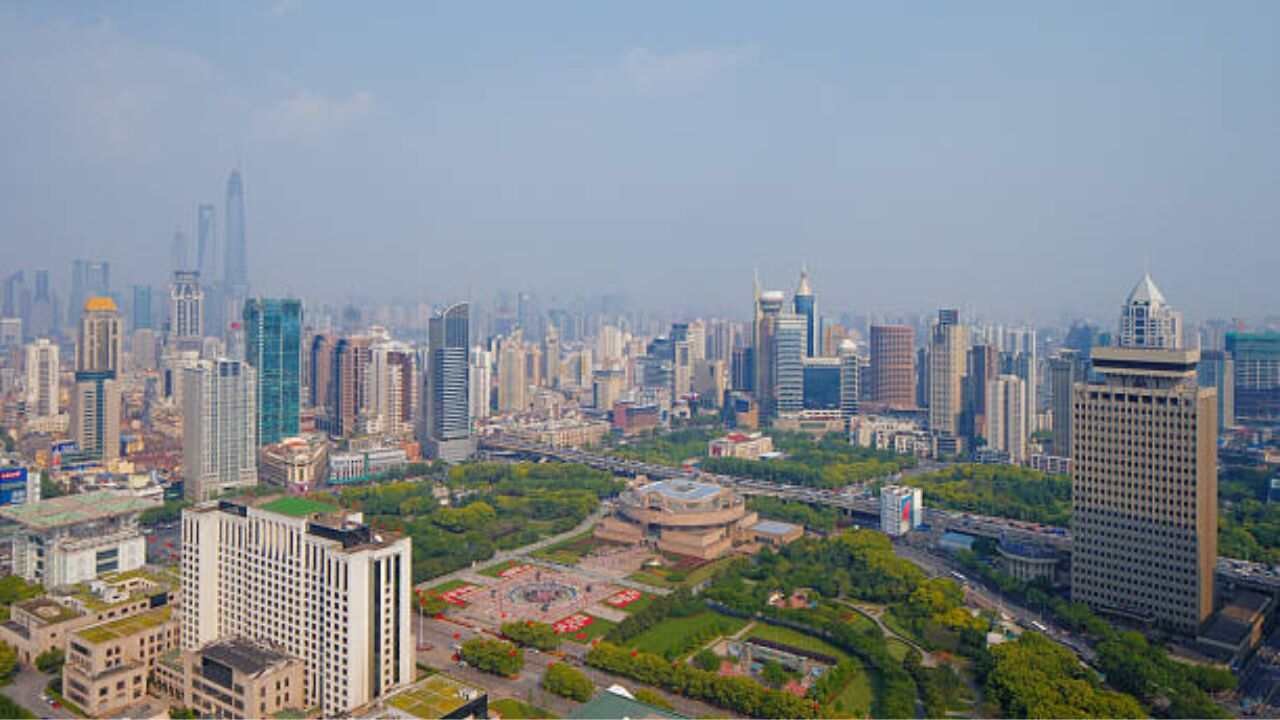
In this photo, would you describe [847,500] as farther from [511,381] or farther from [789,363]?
[511,381]

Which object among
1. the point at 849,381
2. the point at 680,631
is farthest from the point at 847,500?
the point at 849,381

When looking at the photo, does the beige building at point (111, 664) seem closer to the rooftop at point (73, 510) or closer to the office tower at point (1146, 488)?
the rooftop at point (73, 510)

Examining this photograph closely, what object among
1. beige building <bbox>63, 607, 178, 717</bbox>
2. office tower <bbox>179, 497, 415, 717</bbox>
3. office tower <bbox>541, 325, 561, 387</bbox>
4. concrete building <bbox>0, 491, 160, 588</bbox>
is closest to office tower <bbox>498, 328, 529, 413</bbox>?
office tower <bbox>541, 325, 561, 387</bbox>

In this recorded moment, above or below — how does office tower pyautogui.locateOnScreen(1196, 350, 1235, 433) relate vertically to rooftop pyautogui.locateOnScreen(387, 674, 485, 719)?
above

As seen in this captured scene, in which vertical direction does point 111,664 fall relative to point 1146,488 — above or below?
below

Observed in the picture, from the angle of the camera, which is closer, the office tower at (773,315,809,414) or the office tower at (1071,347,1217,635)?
the office tower at (1071,347,1217,635)

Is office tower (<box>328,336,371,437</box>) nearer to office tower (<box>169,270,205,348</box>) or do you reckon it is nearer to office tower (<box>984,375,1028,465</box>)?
office tower (<box>169,270,205,348</box>)
